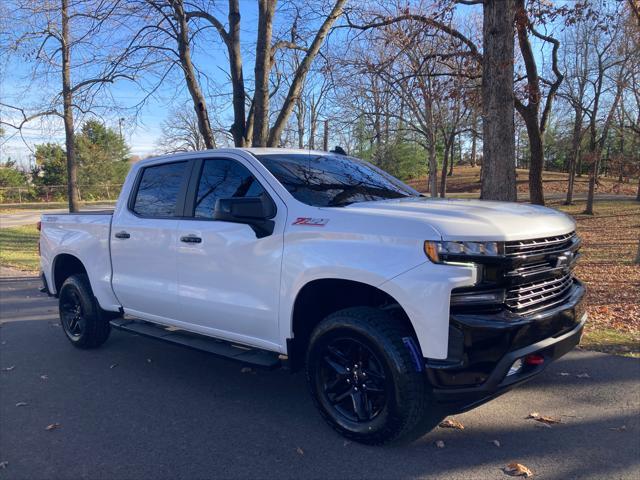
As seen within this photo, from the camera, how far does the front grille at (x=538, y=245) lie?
3068mm

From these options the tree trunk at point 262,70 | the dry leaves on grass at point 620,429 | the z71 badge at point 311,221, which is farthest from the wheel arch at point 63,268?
the dry leaves on grass at point 620,429

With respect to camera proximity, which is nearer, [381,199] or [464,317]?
[464,317]

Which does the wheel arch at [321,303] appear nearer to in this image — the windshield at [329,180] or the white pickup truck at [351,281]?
the white pickup truck at [351,281]

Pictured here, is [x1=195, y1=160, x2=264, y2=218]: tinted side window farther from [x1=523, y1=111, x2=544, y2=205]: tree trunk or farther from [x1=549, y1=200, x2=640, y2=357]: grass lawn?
[x1=523, y1=111, x2=544, y2=205]: tree trunk

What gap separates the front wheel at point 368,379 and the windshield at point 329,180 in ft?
3.14

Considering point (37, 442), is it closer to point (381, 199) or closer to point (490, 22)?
point (381, 199)

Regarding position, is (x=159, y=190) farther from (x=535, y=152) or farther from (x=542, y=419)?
(x=535, y=152)

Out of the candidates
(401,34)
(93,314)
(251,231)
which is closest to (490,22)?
(401,34)

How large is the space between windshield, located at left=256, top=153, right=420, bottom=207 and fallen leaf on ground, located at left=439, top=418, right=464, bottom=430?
175cm

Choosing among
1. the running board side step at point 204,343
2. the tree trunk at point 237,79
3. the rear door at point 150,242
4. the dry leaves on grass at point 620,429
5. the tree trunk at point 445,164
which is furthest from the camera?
the tree trunk at point 445,164

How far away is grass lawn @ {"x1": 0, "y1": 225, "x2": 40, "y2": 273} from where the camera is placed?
1279 cm

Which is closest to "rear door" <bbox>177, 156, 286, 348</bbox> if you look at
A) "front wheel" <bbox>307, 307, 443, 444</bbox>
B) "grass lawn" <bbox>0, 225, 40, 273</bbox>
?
"front wheel" <bbox>307, 307, 443, 444</bbox>

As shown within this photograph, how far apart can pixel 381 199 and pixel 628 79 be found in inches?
782

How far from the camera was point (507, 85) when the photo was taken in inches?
275
